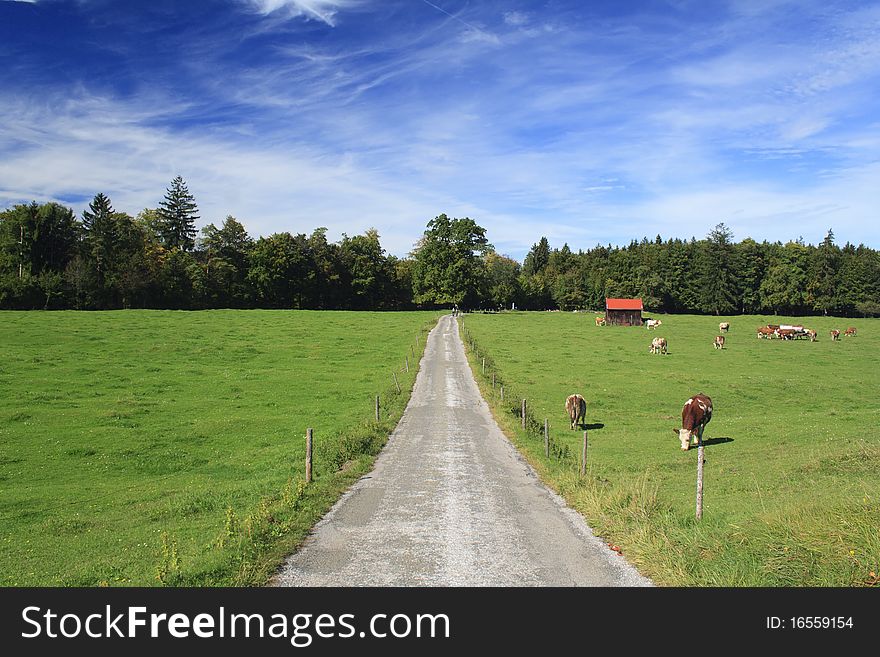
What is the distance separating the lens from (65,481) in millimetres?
18484

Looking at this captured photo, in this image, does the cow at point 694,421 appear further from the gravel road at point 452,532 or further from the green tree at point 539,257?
the green tree at point 539,257

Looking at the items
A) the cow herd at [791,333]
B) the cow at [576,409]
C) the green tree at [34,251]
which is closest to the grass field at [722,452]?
the cow at [576,409]

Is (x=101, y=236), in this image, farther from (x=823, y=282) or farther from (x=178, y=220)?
(x=823, y=282)

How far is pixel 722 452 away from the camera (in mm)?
22234

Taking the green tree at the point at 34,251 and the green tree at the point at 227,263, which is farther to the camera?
the green tree at the point at 227,263

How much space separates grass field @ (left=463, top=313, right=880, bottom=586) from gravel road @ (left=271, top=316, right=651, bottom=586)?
0.76 m

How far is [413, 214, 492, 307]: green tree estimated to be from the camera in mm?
116562

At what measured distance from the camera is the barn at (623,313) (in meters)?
93.8

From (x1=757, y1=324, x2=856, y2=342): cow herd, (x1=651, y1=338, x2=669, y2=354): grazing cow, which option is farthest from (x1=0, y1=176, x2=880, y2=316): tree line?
(x1=651, y1=338, x2=669, y2=354): grazing cow

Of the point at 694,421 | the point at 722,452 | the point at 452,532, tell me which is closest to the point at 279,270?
the point at 694,421

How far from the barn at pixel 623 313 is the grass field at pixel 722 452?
29.9 m
